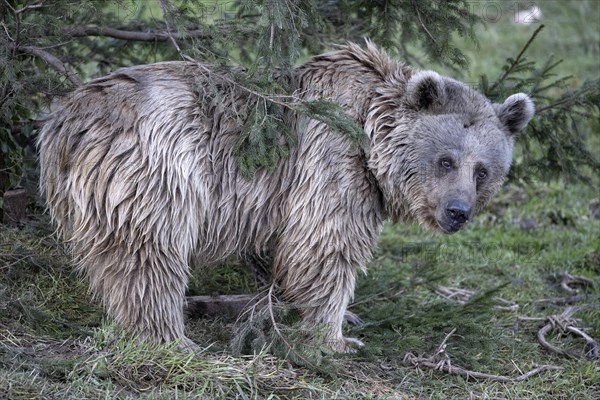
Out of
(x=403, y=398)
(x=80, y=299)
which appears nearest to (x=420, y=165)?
(x=403, y=398)

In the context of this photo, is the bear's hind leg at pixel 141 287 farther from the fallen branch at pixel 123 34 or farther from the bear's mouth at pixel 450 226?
the fallen branch at pixel 123 34

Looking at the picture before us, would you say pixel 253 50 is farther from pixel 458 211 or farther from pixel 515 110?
pixel 458 211

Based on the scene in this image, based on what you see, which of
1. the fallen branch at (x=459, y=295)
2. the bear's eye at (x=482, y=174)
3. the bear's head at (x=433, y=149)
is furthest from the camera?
the fallen branch at (x=459, y=295)

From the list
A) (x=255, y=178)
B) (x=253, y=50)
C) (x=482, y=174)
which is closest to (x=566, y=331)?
(x=482, y=174)

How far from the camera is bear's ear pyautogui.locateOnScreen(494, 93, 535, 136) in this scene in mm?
6707

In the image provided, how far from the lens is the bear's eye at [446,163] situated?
6375 millimetres

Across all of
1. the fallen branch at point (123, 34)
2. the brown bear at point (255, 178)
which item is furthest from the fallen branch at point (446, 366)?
the fallen branch at point (123, 34)

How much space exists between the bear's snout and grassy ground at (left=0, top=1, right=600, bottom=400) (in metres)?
0.87

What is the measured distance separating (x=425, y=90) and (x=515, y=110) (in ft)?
2.55

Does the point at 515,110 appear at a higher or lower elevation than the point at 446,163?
higher

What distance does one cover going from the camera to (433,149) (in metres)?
6.39

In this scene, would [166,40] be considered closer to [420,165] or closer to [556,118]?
[420,165]

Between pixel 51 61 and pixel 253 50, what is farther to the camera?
pixel 253 50

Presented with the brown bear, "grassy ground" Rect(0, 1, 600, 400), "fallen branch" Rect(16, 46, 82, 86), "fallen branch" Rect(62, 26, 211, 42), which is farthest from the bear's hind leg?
"fallen branch" Rect(62, 26, 211, 42)
